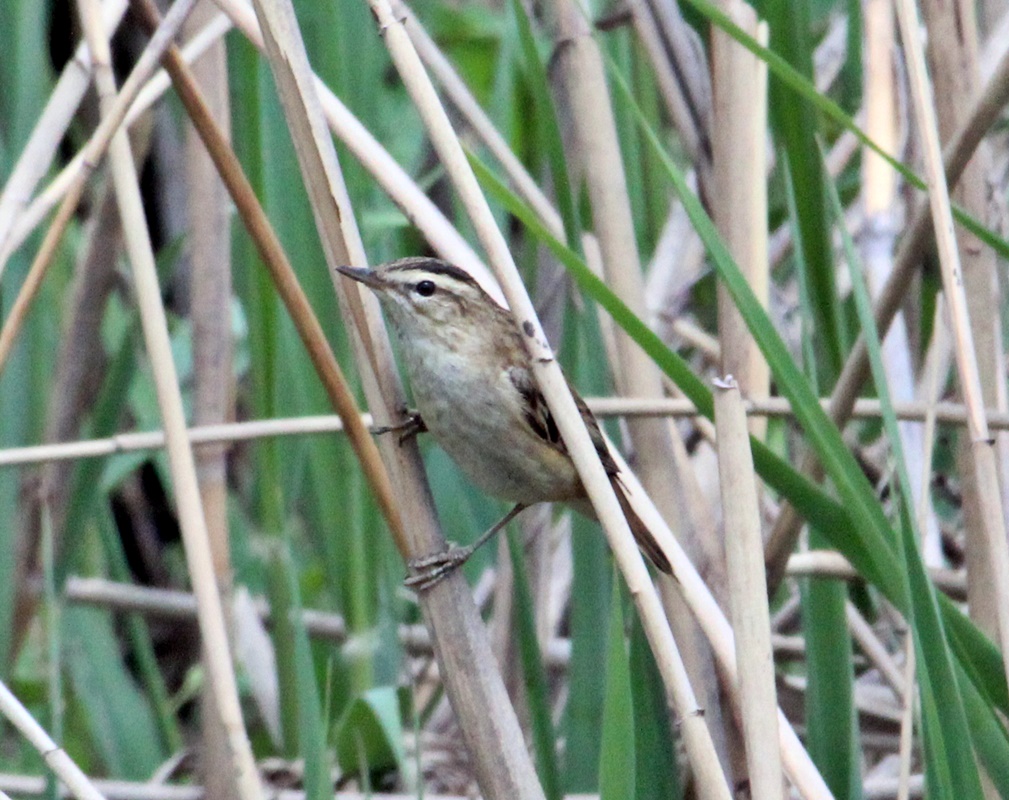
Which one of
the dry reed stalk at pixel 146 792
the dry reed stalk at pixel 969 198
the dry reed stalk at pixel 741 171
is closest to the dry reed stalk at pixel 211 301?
the dry reed stalk at pixel 146 792

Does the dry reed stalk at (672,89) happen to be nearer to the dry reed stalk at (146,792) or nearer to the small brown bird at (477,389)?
the small brown bird at (477,389)

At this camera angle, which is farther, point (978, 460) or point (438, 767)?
point (438, 767)

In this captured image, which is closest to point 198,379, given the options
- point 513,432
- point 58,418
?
point 58,418

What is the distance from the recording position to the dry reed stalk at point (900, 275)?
79.2 inches

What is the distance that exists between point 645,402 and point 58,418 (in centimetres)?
177

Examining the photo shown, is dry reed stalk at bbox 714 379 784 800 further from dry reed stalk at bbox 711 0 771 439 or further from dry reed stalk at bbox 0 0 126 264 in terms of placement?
dry reed stalk at bbox 0 0 126 264

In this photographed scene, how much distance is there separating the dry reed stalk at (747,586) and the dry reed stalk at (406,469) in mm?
294

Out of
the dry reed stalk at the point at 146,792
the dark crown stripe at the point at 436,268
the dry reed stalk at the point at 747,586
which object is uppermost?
the dark crown stripe at the point at 436,268

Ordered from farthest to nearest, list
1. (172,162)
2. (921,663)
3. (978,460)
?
1. (172,162)
2. (978,460)
3. (921,663)

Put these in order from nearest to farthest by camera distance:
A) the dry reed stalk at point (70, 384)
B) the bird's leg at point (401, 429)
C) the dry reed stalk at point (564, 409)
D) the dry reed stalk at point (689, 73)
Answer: the dry reed stalk at point (564, 409)
the bird's leg at point (401, 429)
the dry reed stalk at point (689, 73)
the dry reed stalk at point (70, 384)

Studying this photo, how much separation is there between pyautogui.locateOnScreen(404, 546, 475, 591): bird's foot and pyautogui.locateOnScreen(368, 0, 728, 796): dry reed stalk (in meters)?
0.22

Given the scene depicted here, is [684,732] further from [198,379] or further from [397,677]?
[198,379]

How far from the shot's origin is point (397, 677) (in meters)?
3.18

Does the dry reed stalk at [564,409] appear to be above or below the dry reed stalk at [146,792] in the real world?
above
